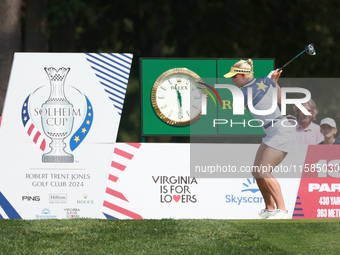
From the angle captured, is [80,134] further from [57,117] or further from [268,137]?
[268,137]

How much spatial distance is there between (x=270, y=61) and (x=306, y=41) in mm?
11188

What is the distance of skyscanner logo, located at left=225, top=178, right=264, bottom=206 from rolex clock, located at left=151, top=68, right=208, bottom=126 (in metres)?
1.23

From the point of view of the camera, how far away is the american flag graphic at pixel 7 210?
1088 cm

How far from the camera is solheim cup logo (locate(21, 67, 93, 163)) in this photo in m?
10.9

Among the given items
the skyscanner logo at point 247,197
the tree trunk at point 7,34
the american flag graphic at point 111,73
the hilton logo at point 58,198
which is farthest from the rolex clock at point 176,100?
the tree trunk at point 7,34

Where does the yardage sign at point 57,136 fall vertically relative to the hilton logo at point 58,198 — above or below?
above

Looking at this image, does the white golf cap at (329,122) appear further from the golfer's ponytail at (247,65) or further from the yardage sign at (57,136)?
the yardage sign at (57,136)

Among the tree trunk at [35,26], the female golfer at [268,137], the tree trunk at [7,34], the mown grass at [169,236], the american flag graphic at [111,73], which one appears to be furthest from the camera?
the tree trunk at [35,26]

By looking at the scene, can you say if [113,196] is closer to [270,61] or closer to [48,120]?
[48,120]

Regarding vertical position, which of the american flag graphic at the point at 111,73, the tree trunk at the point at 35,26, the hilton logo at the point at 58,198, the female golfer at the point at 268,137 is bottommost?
the hilton logo at the point at 58,198

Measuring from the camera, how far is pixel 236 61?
11250 millimetres

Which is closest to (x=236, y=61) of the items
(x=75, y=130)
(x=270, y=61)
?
(x=270, y=61)

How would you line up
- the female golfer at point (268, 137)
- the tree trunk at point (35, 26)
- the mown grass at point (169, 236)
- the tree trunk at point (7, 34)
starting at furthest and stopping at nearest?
the tree trunk at point (35, 26) → the tree trunk at point (7, 34) → the female golfer at point (268, 137) → the mown grass at point (169, 236)

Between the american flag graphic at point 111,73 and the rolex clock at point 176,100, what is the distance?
1.65 ft
